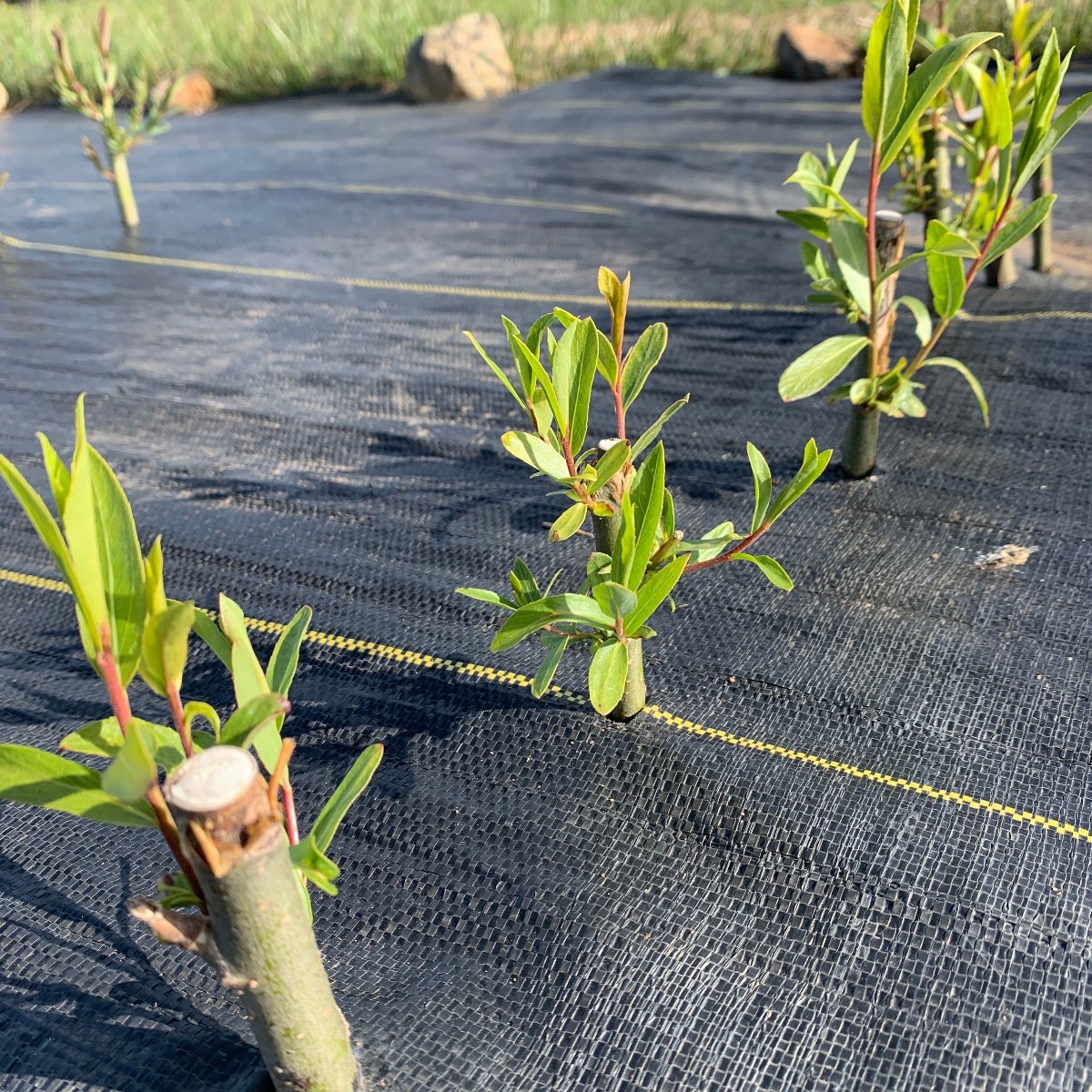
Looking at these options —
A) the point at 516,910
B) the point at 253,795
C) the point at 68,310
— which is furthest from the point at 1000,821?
the point at 68,310

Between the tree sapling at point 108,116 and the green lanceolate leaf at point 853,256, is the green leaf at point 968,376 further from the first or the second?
the tree sapling at point 108,116

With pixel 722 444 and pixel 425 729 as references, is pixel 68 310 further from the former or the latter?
pixel 425 729

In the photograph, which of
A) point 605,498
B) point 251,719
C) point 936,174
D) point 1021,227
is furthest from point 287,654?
point 936,174

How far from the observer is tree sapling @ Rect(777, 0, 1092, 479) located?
1.31 m

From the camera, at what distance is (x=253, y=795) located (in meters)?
0.72

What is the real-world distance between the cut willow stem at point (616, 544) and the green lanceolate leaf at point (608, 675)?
12mm

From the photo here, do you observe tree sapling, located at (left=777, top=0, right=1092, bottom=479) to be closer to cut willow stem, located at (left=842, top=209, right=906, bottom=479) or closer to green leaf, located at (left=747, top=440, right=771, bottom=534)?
cut willow stem, located at (left=842, top=209, right=906, bottom=479)

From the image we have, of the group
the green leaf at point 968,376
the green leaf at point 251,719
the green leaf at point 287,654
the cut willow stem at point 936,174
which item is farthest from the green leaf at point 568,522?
the cut willow stem at point 936,174

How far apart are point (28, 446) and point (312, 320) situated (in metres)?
0.82

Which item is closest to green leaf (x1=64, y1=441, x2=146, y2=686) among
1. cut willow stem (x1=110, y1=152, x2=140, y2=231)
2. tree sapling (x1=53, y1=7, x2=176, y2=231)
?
tree sapling (x1=53, y1=7, x2=176, y2=231)

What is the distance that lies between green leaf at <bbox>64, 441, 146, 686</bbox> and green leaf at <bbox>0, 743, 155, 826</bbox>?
0.08 m

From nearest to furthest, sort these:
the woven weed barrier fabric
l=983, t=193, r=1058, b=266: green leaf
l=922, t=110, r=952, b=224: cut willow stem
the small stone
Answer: the woven weed barrier fabric < l=983, t=193, r=1058, b=266: green leaf < l=922, t=110, r=952, b=224: cut willow stem < the small stone

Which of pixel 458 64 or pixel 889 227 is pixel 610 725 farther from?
pixel 458 64

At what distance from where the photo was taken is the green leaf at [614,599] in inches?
40.1
